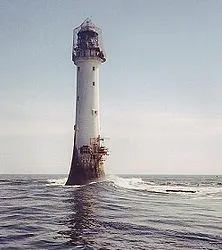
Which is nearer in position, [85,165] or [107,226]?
[107,226]

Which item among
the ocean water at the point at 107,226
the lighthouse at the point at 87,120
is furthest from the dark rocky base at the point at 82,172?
the ocean water at the point at 107,226

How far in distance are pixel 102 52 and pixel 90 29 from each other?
11.8ft

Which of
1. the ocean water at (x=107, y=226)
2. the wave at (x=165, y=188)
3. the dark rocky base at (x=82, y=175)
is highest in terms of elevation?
the dark rocky base at (x=82, y=175)

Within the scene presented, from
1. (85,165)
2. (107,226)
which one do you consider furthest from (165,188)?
(107,226)

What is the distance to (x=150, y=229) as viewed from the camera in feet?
57.1

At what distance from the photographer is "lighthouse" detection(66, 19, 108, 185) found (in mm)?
45906

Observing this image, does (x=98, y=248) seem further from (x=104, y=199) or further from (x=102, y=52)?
(x=102, y=52)

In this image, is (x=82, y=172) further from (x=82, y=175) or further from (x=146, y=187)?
(x=146, y=187)

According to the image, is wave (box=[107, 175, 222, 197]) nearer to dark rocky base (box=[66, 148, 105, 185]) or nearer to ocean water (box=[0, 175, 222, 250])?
dark rocky base (box=[66, 148, 105, 185])

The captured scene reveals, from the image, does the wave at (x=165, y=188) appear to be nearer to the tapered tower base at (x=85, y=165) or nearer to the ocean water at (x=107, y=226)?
the tapered tower base at (x=85, y=165)

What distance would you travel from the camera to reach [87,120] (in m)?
45.8

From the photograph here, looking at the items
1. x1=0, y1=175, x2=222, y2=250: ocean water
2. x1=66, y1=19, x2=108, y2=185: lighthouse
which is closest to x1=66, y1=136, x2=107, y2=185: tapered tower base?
x1=66, y1=19, x2=108, y2=185: lighthouse

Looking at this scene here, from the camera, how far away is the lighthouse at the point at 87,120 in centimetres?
4591

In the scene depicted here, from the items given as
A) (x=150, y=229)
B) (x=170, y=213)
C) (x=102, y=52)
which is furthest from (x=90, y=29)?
(x=150, y=229)
